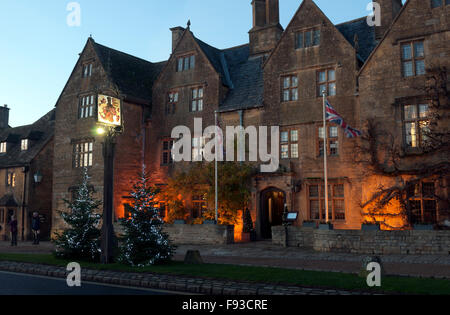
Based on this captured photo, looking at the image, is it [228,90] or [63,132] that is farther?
[63,132]

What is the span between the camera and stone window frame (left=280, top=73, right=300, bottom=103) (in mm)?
24312

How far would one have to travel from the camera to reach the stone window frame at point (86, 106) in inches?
1165

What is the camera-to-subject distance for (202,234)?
73.3 feet

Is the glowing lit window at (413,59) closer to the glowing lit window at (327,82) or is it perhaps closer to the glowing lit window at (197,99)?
the glowing lit window at (327,82)

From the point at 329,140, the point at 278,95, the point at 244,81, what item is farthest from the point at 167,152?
the point at 329,140

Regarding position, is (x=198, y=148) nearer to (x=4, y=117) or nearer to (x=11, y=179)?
(x=11, y=179)

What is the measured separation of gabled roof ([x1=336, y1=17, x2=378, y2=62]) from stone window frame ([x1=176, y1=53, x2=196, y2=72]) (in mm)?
9696

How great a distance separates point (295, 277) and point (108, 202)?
23.5 ft

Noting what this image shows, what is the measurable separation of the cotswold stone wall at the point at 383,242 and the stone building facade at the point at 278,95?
3619mm
